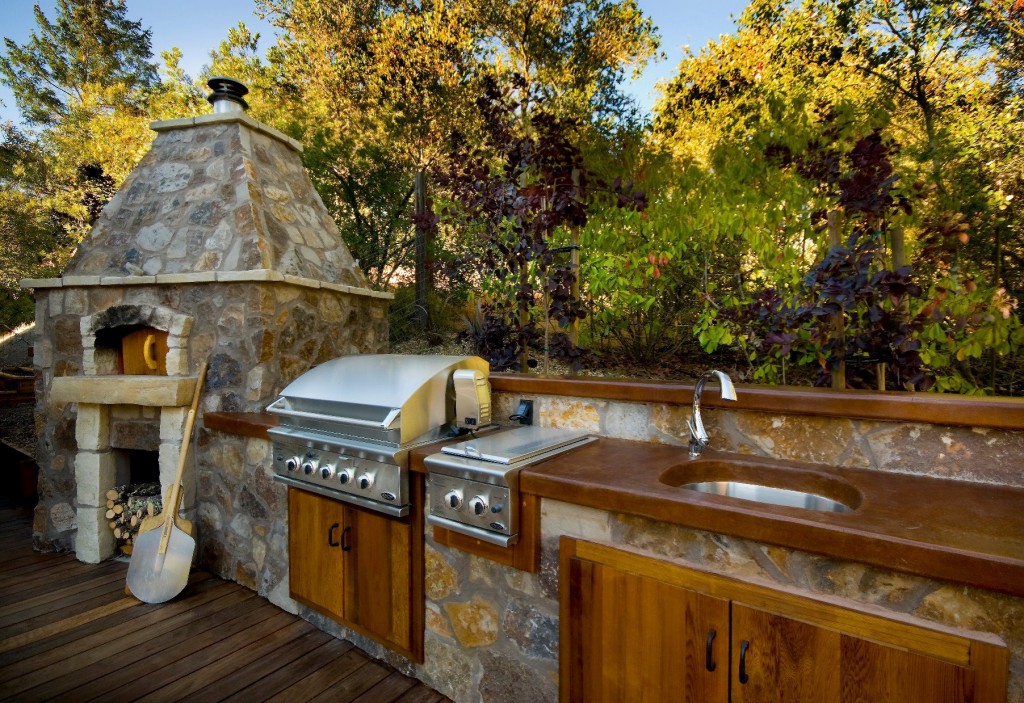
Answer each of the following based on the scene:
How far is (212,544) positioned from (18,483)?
8.47ft

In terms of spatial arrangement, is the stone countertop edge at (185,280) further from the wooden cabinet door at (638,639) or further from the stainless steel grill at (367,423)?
the wooden cabinet door at (638,639)

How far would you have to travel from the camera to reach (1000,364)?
186 centimetres

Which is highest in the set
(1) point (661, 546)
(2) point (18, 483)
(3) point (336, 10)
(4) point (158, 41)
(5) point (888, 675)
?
(4) point (158, 41)

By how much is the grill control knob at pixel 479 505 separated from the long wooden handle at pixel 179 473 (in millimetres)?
1848

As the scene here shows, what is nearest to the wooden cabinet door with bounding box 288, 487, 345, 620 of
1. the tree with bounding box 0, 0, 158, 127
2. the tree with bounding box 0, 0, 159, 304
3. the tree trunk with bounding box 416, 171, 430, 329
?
the tree trunk with bounding box 416, 171, 430, 329

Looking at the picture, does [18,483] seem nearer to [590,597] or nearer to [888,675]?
[590,597]

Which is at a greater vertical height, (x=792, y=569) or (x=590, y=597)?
(x=792, y=569)

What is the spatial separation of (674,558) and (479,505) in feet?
1.75

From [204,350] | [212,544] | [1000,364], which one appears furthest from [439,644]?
[1000,364]

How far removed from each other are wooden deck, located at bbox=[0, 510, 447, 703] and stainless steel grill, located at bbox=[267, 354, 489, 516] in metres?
0.68

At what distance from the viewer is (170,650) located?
6.27 ft

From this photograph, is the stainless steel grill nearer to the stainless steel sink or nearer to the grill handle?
the grill handle

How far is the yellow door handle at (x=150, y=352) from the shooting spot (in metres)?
2.66

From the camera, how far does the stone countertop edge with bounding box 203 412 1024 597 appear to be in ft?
2.71
